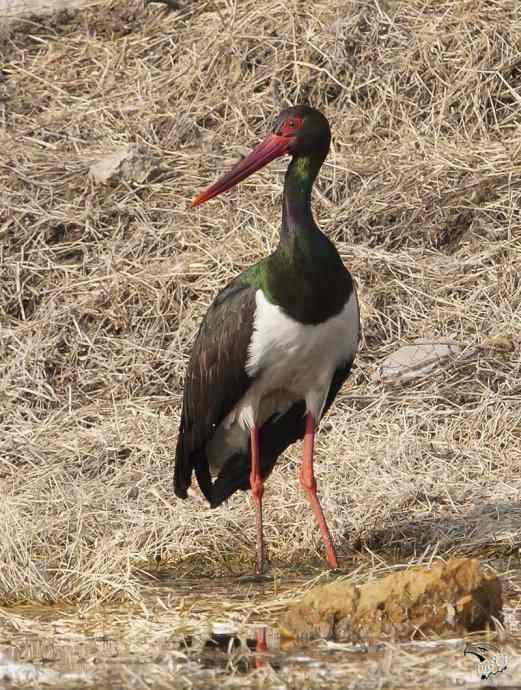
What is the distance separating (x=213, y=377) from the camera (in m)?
5.39

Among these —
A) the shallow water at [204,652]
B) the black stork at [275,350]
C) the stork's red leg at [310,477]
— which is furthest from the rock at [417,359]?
the shallow water at [204,652]

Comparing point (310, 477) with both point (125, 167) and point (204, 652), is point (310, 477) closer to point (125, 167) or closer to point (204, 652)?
point (204, 652)

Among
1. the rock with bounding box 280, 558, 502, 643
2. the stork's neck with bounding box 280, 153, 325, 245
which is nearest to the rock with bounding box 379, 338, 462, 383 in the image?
the stork's neck with bounding box 280, 153, 325, 245

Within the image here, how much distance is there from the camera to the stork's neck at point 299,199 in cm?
522

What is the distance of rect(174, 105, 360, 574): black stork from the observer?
5156 millimetres

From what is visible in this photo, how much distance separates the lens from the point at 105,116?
8328 millimetres

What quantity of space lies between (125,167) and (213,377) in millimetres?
2592

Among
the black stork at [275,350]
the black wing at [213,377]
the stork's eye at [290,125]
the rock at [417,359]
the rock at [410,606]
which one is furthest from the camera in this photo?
the rock at [417,359]

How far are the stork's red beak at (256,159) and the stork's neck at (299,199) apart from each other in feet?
0.25

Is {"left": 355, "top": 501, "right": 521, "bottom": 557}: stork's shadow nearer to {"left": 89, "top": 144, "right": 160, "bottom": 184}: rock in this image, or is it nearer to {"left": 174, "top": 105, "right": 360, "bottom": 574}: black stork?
{"left": 174, "top": 105, "right": 360, "bottom": 574}: black stork

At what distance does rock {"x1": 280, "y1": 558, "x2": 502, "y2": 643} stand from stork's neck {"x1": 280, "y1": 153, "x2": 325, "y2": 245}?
5.01 feet

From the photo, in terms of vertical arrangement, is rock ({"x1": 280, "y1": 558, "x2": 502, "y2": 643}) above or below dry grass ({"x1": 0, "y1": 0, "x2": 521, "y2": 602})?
above

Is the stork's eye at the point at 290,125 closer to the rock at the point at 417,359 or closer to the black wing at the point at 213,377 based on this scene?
the black wing at the point at 213,377

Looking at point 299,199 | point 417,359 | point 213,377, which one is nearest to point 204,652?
point 213,377
